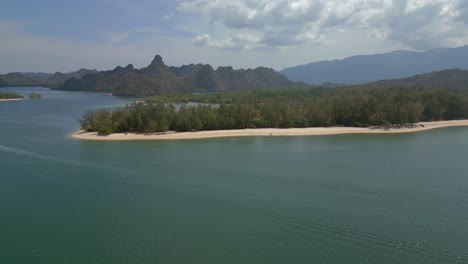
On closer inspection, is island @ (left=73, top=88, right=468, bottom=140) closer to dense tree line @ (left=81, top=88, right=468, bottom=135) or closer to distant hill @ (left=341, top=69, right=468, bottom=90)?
dense tree line @ (left=81, top=88, right=468, bottom=135)

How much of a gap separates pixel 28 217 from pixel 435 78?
10452 centimetres

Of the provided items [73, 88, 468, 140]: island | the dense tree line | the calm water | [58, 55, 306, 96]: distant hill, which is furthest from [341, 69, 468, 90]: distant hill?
[58, 55, 306, 96]: distant hill

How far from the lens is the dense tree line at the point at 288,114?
4062 centimetres

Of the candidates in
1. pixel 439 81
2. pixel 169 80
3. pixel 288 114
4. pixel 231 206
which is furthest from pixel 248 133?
pixel 169 80

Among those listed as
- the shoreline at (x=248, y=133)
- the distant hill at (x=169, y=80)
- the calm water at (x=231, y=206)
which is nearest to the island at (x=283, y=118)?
the shoreline at (x=248, y=133)

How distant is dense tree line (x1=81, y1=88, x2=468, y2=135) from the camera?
40.6m

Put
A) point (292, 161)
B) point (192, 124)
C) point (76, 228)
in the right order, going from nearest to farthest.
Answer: point (76, 228), point (292, 161), point (192, 124)

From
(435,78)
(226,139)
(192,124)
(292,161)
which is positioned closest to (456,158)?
(292,161)

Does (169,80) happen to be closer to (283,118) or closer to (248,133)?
(283,118)

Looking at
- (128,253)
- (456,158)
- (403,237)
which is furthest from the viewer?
(456,158)

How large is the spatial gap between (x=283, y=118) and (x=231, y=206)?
30.3 meters

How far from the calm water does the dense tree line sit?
10138 millimetres

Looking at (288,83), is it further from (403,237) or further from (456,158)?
(403,237)

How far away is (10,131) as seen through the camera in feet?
132
